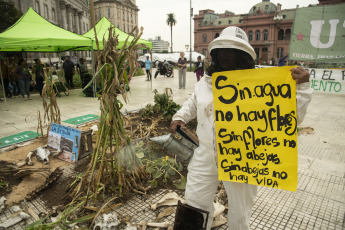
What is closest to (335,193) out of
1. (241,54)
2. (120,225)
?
(241,54)

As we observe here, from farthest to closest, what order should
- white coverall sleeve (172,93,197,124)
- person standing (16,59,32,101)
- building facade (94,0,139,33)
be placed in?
person standing (16,59,32,101), building facade (94,0,139,33), white coverall sleeve (172,93,197,124)

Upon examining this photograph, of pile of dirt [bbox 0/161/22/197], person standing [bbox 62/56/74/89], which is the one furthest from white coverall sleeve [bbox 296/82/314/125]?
person standing [bbox 62/56/74/89]

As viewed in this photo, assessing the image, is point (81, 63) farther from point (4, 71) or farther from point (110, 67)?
point (110, 67)

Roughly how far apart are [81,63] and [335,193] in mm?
11619

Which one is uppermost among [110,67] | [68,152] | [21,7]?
[21,7]

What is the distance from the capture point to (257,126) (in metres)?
1.71

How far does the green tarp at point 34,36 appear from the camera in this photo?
705cm

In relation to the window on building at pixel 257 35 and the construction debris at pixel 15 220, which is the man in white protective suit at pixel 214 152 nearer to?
the construction debris at pixel 15 220

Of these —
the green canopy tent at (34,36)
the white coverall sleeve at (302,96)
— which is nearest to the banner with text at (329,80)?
the white coverall sleeve at (302,96)

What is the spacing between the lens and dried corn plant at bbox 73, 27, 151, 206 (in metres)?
2.39

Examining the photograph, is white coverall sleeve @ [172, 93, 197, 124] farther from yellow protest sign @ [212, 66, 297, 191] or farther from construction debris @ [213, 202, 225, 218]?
construction debris @ [213, 202, 225, 218]

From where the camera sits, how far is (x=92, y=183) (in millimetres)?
2561

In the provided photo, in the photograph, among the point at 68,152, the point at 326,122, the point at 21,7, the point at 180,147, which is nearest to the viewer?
the point at 180,147

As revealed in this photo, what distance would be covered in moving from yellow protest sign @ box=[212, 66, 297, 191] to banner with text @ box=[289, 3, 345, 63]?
4823mm
